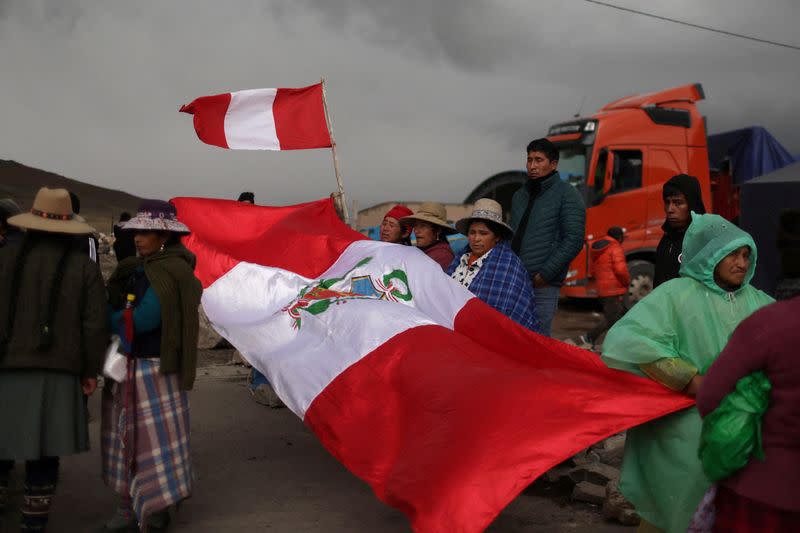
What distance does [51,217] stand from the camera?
12.1ft

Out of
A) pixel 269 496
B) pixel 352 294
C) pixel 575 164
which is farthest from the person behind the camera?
pixel 575 164

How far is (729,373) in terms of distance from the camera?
233 centimetres

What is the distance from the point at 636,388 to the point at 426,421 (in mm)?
921

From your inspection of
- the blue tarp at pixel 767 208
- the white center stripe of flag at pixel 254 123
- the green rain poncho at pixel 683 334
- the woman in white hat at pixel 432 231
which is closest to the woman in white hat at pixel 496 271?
the woman in white hat at pixel 432 231

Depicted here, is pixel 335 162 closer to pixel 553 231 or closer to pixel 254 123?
pixel 254 123

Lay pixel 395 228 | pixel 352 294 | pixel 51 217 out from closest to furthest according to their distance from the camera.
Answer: pixel 51 217
pixel 352 294
pixel 395 228

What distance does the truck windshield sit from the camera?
12898mm

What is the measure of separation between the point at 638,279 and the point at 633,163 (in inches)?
77.4

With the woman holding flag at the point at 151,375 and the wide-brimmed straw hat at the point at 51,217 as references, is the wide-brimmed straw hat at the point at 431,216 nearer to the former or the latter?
the woman holding flag at the point at 151,375

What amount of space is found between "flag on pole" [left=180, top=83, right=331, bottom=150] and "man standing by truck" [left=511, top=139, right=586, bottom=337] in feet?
10.6

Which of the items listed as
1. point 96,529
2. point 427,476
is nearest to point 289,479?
point 96,529

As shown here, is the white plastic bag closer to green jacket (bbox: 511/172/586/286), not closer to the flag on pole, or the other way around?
green jacket (bbox: 511/172/586/286)

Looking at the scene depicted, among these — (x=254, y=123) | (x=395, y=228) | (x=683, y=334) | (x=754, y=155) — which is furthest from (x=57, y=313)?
(x=754, y=155)

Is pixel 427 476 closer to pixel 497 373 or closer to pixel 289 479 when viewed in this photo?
pixel 497 373
